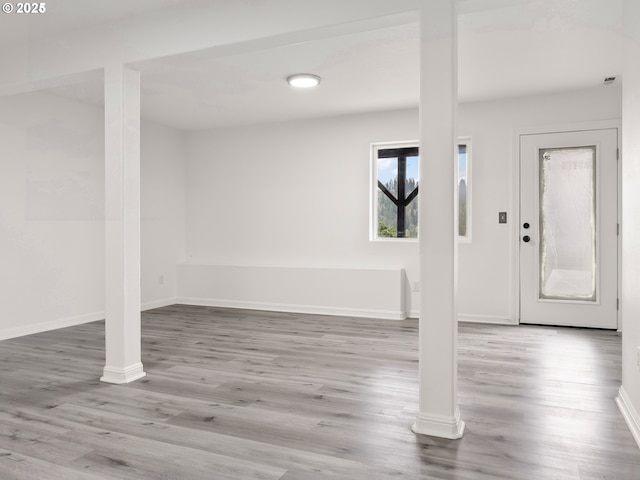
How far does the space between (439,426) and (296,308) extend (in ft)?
12.3

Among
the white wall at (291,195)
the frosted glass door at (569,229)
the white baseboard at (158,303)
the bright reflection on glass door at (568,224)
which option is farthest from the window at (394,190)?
the white baseboard at (158,303)

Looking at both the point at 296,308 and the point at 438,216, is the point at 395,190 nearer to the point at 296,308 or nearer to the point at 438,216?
the point at 296,308

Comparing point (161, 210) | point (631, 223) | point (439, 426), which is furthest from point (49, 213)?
point (631, 223)

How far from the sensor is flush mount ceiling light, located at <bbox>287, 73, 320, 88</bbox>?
14.2 ft

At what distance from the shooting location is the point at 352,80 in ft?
14.8

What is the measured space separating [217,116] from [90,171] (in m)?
1.60

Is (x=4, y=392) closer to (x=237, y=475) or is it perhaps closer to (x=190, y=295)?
(x=237, y=475)

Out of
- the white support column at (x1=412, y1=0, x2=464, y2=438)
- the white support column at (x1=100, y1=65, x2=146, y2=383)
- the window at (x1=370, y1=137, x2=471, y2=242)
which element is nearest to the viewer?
the white support column at (x1=412, y1=0, x2=464, y2=438)

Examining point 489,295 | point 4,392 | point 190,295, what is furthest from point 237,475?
point 190,295

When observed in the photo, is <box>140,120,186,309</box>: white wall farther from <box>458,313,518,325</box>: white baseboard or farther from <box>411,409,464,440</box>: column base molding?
<box>411,409,464,440</box>: column base molding

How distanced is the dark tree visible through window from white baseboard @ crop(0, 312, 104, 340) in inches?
137

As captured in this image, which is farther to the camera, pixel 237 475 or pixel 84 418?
pixel 84 418

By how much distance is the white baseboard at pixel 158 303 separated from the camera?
6.15m

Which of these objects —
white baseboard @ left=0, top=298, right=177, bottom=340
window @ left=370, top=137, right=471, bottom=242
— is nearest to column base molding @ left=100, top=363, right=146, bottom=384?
white baseboard @ left=0, top=298, right=177, bottom=340
